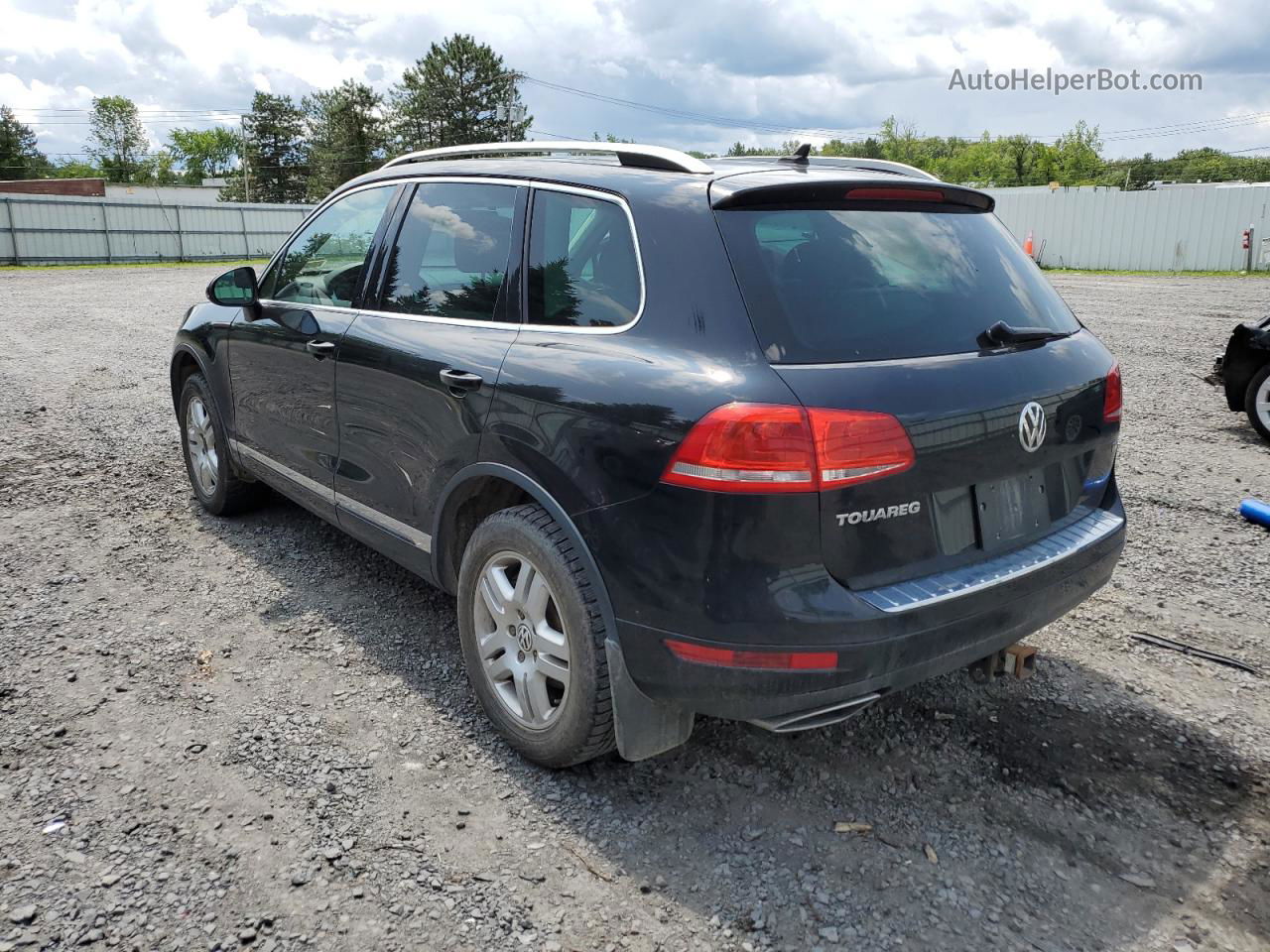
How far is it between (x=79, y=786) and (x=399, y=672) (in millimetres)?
1117

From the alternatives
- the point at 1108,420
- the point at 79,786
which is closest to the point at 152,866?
the point at 79,786

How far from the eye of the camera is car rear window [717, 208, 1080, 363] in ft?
8.62

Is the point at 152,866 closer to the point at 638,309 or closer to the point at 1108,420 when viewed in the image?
the point at 638,309

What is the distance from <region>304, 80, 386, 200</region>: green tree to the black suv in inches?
3131

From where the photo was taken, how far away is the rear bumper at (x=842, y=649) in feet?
8.14

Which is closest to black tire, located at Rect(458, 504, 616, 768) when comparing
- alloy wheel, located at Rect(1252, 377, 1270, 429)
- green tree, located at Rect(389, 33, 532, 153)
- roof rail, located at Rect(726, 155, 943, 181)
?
roof rail, located at Rect(726, 155, 943, 181)

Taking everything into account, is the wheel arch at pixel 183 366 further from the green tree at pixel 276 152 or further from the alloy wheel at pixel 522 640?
the green tree at pixel 276 152

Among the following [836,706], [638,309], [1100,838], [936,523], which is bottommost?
[1100,838]

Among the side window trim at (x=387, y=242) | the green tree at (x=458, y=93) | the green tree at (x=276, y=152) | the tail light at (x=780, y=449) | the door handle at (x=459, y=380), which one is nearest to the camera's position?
the tail light at (x=780, y=449)

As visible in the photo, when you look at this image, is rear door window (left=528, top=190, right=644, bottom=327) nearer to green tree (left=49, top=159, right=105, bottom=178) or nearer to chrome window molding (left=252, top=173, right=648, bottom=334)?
chrome window molding (left=252, top=173, right=648, bottom=334)

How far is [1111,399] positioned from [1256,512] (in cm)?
267

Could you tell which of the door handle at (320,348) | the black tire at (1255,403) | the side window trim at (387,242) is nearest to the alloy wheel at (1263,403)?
the black tire at (1255,403)

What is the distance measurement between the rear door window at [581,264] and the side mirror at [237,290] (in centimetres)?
206

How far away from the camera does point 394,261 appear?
386 cm
